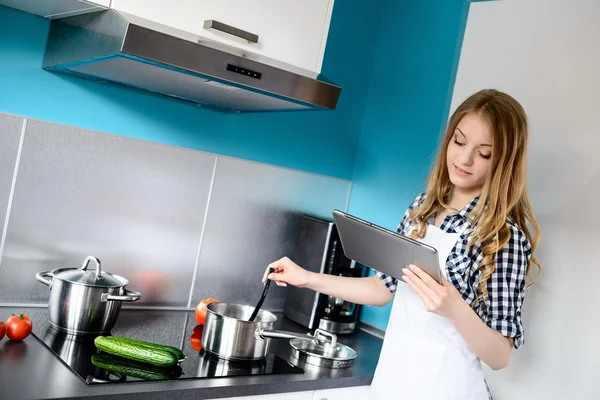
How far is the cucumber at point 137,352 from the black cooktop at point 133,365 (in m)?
0.02

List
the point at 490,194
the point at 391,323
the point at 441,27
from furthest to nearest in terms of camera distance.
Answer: the point at 441,27 → the point at 391,323 → the point at 490,194

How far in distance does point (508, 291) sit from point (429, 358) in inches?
10.4

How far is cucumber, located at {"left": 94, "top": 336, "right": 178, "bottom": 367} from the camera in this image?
1.55 metres

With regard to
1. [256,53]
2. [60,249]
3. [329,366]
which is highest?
[256,53]

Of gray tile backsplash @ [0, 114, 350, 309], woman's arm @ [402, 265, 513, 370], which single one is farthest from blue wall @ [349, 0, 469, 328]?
woman's arm @ [402, 265, 513, 370]

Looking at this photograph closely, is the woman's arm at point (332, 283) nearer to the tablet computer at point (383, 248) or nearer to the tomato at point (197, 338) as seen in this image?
the tablet computer at point (383, 248)

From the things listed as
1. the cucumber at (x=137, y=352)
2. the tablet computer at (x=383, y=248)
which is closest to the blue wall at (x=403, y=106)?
the tablet computer at (x=383, y=248)

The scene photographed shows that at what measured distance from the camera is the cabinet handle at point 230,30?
1659 mm

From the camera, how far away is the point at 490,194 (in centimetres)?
159

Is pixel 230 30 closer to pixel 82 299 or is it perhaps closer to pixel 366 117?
pixel 82 299

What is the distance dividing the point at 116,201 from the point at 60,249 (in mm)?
209

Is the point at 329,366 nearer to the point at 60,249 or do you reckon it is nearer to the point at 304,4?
the point at 60,249

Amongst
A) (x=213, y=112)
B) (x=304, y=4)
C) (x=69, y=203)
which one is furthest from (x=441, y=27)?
(x=69, y=203)

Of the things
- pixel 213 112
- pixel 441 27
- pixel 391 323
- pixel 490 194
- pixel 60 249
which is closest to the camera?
pixel 490 194
